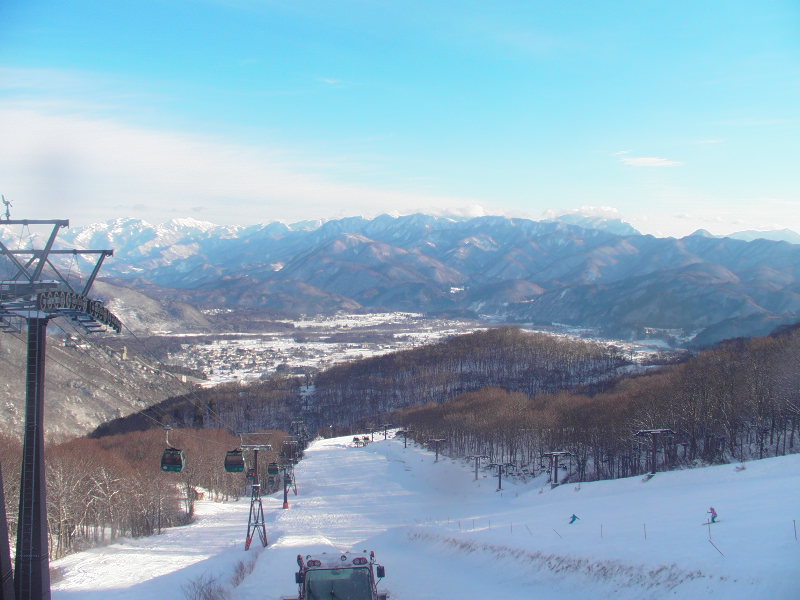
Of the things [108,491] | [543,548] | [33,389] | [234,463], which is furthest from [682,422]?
[33,389]

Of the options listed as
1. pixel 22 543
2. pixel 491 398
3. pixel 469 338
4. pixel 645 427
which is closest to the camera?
pixel 22 543

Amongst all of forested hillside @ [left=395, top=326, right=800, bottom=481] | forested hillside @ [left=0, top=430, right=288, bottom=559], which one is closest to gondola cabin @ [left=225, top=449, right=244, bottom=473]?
forested hillside @ [left=0, top=430, right=288, bottom=559]

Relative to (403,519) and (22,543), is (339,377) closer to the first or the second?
(403,519)

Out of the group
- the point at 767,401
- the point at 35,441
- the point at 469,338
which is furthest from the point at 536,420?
the point at 469,338

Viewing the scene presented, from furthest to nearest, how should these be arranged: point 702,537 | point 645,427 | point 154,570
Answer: point 645,427 → point 154,570 → point 702,537

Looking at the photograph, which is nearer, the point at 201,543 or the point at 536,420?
the point at 201,543

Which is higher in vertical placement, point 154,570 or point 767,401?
point 767,401

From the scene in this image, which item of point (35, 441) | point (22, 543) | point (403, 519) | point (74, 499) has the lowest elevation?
point (403, 519)

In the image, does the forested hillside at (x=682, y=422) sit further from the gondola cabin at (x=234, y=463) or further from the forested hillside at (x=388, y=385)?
the forested hillside at (x=388, y=385)

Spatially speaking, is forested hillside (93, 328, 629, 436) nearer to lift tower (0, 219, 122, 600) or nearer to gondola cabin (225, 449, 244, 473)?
gondola cabin (225, 449, 244, 473)
